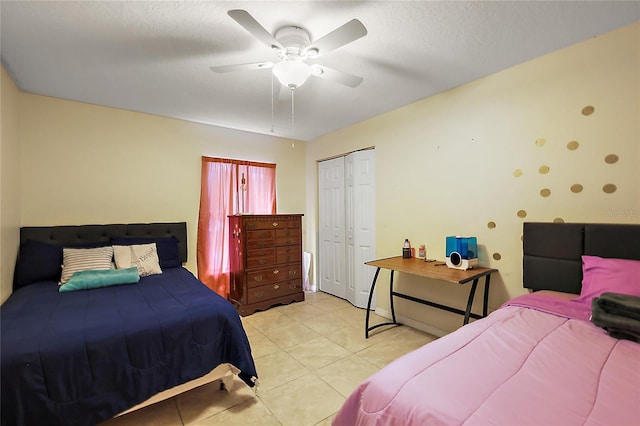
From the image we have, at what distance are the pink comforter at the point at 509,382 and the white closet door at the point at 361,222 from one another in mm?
2270

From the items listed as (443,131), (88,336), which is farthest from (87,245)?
(443,131)

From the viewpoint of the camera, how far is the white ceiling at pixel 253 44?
166cm

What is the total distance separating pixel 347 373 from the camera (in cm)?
→ 229

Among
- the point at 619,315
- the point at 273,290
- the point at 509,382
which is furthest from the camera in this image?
the point at 273,290

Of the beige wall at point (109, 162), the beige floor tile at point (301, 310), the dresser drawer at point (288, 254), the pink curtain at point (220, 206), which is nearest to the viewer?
the beige wall at point (109, 162)

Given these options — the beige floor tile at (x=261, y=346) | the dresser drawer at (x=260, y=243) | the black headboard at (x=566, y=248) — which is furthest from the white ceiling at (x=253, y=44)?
the beige floor tile at (x=261, y=346)

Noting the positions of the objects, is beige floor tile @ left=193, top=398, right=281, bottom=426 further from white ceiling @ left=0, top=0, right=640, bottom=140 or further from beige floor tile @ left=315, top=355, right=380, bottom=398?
white ceiling @ left=0, top=0, right=640, bottom=140

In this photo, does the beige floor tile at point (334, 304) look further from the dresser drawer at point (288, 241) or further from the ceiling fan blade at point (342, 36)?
the ceiling fan blade at point (342, 36)

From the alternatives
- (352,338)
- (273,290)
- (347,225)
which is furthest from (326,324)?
(347,225)

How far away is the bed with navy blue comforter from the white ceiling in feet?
6.01

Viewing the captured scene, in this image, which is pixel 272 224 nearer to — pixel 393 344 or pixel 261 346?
pixel 261 346

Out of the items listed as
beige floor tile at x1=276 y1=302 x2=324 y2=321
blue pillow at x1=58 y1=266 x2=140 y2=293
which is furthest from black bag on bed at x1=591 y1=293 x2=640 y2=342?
blue pillow at x1=58 y1=266 x2=140 y2=293

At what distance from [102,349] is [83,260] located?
1.49m

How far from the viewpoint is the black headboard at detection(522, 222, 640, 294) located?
1.79 metres
